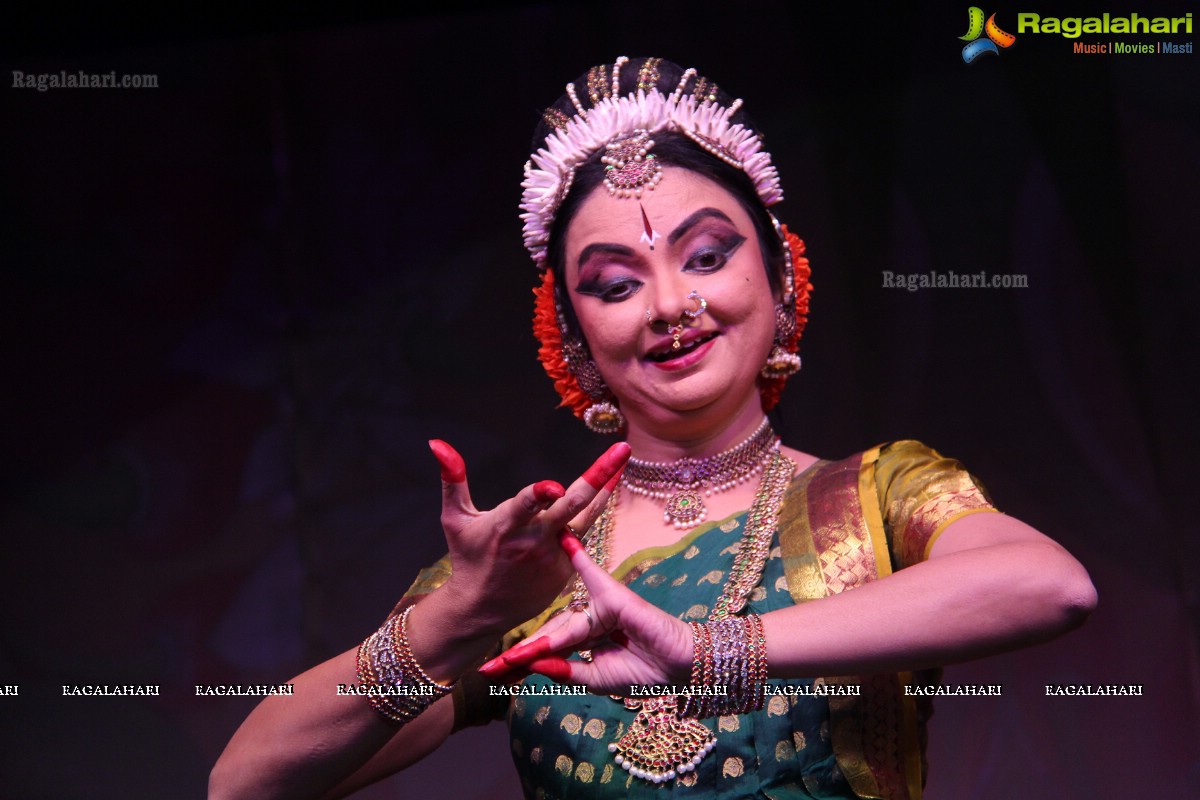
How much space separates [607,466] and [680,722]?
441mm

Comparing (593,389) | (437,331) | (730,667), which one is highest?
(437,331)

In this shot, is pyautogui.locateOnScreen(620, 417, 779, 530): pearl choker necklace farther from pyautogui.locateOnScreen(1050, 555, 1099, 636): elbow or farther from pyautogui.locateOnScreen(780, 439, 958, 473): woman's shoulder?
pyautogui.locateOnScreen(1050, 555, 1099, 636): elbow

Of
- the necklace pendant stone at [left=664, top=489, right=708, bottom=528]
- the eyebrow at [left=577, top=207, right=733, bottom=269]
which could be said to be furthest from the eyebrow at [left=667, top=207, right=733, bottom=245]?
the necklace pendant stone at [left=664, top=489, right=708, bottom=528]

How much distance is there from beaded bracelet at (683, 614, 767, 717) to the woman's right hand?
0.68ft

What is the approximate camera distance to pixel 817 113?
117 inches

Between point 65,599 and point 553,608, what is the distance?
135 centimetres

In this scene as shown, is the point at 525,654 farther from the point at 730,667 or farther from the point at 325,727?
the point at 325,727

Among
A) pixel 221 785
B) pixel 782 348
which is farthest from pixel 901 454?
pixel 221 785

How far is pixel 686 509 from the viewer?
2141 millimetres

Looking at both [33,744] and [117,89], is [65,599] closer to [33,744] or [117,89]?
[33,744]

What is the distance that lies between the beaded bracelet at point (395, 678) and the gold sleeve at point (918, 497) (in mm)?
651

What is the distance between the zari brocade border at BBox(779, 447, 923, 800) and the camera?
6.05 feet

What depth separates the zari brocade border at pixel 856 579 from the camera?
1.84 m

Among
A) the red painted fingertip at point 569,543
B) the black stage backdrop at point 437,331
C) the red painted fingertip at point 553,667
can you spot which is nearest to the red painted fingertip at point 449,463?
the red painted fingertip at point 569,543
